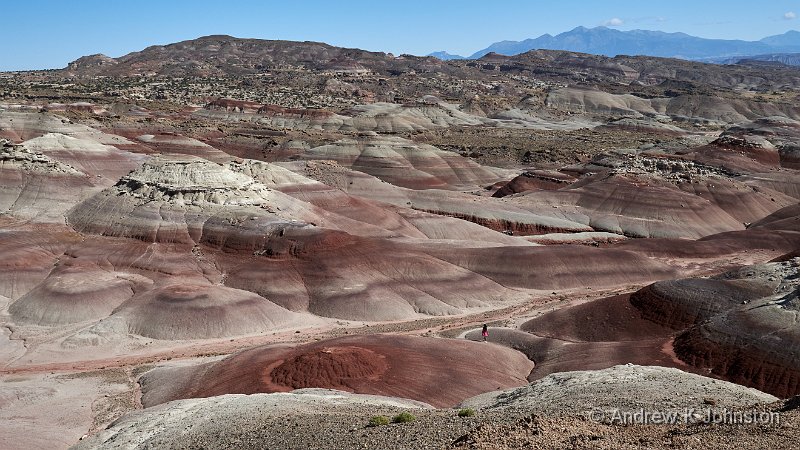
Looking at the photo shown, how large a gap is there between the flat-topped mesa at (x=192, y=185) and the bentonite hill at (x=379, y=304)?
264mm

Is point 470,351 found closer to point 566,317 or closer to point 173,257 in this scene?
point 566,317

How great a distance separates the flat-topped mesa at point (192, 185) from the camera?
63.9m

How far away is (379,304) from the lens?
175ft

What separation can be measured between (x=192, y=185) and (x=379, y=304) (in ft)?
79.0

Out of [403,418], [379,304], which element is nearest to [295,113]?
[379,304]

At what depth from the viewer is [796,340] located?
3359 cm

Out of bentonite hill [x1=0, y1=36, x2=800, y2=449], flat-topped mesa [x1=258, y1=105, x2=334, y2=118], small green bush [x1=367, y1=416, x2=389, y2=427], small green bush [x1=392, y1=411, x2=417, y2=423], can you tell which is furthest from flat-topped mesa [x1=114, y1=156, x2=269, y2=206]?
flat-topped mesa [x1=258, y1=105, x2=334, y2=118]

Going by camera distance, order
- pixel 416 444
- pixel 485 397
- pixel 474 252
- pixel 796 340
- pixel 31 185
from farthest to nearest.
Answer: pixel 31 185
pixel 474 252
pixel 796 340
pixel 485 397
pixel 416 444

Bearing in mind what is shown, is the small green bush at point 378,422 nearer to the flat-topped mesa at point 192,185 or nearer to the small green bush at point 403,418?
the small green bush at point 403,418

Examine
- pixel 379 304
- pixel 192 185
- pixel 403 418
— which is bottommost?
pixel 379 304

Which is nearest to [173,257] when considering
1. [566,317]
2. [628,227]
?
[566,317]

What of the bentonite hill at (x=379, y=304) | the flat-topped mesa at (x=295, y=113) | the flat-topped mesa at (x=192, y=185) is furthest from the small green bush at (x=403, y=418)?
the flat-topped mesa at (x=295, y=113)

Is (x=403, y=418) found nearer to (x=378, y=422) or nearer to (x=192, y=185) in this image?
(x=378, y=422)

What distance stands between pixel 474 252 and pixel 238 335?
24837 millimetres
